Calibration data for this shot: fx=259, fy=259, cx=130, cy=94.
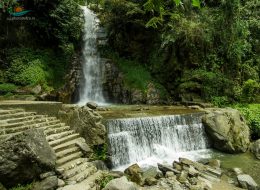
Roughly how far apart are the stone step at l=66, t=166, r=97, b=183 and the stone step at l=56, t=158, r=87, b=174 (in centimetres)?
28

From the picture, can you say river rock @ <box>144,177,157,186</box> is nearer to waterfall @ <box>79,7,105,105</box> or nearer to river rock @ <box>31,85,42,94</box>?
river rock @ <box>31,85,42,94</box>

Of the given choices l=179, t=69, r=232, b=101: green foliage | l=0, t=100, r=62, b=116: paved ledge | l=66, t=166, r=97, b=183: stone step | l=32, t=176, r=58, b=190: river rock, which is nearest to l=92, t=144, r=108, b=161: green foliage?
l=66, t=166, r=97, b=183: stone step

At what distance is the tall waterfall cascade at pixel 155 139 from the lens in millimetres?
9062

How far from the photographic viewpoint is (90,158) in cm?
747

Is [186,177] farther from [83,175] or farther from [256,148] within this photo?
[256,148]

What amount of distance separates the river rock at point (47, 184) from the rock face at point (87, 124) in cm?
242

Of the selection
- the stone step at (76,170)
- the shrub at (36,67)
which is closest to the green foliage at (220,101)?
the shrub at (36,67)

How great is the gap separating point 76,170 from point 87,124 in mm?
2008

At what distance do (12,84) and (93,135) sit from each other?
6.84m

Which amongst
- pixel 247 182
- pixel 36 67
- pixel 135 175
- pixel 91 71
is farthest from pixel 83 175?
pixel 91 71

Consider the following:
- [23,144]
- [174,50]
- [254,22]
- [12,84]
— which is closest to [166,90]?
[174,50]

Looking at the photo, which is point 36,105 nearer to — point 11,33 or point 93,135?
point 93,135

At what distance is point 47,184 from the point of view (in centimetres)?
536

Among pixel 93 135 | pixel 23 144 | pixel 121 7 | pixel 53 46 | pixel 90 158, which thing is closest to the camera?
pixel 23 144
